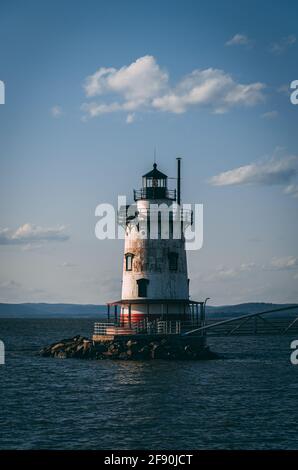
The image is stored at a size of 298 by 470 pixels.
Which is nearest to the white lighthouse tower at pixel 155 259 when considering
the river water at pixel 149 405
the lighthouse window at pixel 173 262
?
the lighthouse window at pixel 173 262

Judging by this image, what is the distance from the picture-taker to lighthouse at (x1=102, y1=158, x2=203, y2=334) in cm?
6106

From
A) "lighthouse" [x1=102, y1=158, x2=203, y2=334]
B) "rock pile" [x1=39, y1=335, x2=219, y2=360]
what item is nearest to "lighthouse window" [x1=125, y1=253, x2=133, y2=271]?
"lighthouse" [x1=102, y1=158, x2=203, y2=334]

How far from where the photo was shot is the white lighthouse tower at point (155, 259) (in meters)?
61.1

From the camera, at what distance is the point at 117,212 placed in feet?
207

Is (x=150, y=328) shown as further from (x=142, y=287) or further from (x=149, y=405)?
(x=149, y=405)

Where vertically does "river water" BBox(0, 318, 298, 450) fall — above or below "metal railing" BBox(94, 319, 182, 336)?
below

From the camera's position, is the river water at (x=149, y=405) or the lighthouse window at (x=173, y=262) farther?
the lighthouse window at (x=173, y=262)

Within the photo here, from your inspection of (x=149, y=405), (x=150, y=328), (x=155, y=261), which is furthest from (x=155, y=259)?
(x=149, y=405)

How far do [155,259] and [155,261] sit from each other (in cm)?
16

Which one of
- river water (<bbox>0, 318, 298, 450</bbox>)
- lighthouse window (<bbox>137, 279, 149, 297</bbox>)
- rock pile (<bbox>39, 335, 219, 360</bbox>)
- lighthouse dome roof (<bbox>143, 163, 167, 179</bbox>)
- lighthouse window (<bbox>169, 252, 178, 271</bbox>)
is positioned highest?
lighthouse dome roof (<bbox>143, 163, 167, 179</bbox>)

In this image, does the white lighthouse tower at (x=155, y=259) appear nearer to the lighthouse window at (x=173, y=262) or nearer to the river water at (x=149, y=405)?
the lighthouse window at (x=173, y=262)

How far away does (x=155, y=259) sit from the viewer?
6128 centimetres

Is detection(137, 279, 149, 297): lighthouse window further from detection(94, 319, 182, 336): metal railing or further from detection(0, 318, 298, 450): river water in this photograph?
detection(0, 318, 298, 450): river water
